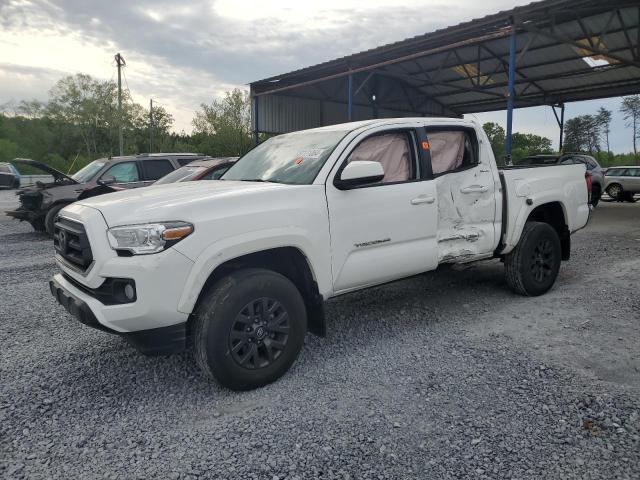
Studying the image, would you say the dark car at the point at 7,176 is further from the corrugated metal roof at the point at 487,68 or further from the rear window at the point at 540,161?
the rear window at the point at 540,161

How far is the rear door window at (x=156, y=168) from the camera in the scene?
10.2 metres

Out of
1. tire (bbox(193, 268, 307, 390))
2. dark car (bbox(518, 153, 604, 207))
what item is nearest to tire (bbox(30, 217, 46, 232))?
tire (bbox(193, 268, 307, 390))

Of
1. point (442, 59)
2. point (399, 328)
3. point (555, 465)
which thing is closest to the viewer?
point (555, 465)

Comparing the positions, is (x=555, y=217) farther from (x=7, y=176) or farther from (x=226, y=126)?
(x=226, y=126)

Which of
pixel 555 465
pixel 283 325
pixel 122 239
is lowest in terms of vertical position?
pixel 555 465

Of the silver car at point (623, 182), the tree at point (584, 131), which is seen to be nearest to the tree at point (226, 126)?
the silver car at point (623, 182)

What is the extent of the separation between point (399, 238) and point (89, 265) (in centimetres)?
229

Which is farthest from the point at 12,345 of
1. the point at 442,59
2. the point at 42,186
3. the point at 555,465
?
the point at 442,59

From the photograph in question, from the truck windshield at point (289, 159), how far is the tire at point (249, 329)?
90cm

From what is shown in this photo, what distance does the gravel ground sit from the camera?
2.44 metres

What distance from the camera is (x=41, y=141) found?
60.3 meters

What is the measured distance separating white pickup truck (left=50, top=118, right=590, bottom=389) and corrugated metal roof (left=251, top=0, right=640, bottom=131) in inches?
387

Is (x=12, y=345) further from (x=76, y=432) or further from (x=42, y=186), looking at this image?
(x=42, y=186)

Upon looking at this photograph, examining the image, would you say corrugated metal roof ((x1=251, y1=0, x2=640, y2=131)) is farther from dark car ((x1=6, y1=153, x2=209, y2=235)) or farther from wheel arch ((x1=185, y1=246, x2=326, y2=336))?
wheel arch ((x1=185, y1=246, x2=326, y2=336))
